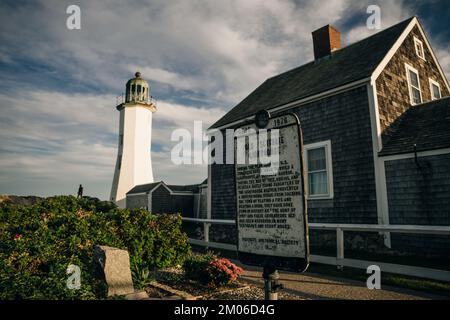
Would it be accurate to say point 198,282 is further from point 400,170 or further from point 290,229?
point 400,170

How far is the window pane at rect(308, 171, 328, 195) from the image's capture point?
11672mm

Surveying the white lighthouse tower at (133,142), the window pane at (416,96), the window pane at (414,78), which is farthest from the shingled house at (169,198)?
the window pane at (414,78)

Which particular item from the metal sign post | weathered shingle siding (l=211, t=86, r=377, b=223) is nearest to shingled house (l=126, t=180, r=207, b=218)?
weathered shingle siding (l=211, t=86, r=377, b=223)

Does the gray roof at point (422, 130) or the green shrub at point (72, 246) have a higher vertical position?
the gray roof at point (422, 130)

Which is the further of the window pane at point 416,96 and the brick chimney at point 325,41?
the brick chimney at point 325,41

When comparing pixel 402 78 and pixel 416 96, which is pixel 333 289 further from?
pixel 416 96

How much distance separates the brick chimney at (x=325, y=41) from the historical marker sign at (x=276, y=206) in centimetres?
1437

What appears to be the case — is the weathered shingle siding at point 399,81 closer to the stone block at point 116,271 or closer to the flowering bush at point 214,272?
the flowering bush at point 214,272

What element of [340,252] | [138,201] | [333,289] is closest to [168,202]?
[138,201]

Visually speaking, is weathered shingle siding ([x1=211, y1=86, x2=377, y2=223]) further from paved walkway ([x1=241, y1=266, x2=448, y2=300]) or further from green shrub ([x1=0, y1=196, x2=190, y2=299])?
green shrub ([x1=0, y1=196, x2=190, y2=299])

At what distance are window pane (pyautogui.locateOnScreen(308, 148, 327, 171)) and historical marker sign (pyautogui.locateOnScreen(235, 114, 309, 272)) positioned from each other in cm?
876

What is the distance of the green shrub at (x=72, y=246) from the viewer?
4750 mm

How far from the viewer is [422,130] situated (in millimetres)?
10086

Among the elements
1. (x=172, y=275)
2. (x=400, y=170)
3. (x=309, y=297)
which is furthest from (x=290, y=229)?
(x=400, y=170)
